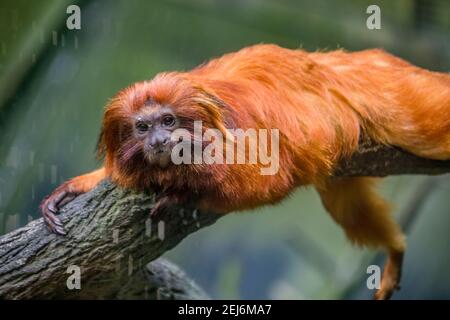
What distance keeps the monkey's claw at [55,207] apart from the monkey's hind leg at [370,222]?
168cm

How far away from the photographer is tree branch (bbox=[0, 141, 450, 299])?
3.25m

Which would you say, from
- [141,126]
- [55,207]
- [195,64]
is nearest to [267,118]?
[141,126]

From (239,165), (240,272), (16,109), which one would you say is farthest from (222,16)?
(239,165)

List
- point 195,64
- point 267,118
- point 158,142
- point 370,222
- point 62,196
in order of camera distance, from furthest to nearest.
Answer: point 195,64 < point 370,222 < point 62,196 < point 267,118 < point 158,142

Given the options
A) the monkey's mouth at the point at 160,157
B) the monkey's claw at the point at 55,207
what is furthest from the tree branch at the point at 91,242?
the monkey's mouth at the point at 160,157

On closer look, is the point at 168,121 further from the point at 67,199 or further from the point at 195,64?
the point at 195,64

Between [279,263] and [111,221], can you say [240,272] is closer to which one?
[279,263]

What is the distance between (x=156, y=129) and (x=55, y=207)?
805 mm

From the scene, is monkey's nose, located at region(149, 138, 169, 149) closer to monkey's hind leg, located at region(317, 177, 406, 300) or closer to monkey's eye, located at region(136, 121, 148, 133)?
monkey's eye, located at region(136, 121, 148, 133)

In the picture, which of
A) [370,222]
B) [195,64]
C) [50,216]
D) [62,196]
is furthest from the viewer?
[195,64]

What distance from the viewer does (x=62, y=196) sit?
350 centimetres

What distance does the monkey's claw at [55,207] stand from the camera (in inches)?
132

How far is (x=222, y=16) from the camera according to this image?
6.03m
